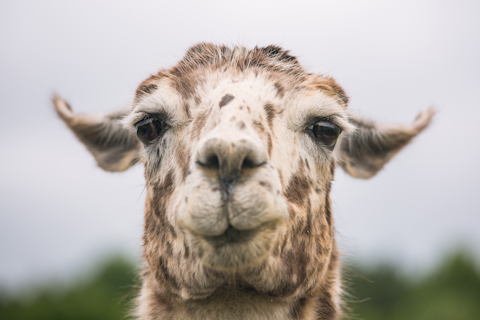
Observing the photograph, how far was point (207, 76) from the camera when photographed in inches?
157

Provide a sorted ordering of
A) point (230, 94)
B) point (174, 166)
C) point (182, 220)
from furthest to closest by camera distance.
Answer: point (174, 166) < point (230, 94) < point (182, 220)

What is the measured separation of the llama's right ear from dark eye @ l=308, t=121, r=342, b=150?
93.1 inches

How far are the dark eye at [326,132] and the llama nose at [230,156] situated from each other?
123 centimetres

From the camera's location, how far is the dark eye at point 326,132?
13.1 feet

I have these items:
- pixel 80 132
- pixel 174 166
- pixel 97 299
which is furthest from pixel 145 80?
pixel 97 299

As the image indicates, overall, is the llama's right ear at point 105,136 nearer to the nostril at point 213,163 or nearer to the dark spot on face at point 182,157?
the dark spot on face at point 182,157

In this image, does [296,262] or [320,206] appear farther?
[320,206]

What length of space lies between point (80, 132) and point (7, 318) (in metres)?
35.4

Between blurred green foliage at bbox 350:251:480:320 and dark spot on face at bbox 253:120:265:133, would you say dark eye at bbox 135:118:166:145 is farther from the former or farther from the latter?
blurred green foliage at bbox 350:251:480:320

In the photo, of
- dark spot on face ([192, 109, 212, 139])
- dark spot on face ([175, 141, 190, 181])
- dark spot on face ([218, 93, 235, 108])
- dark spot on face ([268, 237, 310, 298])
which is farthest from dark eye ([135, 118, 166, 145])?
dark spot on face ([268, 237, 310, 298])

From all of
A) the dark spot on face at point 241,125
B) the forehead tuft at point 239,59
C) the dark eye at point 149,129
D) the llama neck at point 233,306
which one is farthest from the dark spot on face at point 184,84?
the llama neck at point 233,306

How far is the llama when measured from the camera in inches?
112

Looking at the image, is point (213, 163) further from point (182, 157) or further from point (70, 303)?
point (70, 303)

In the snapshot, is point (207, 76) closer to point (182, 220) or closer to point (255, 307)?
point (182, 220)
